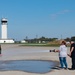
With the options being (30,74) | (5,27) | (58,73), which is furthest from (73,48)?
(5,27)

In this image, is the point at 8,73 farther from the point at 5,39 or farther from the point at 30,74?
the point at 5,39

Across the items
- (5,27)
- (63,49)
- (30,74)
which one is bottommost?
(30,74)

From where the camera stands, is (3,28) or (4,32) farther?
(3,28)

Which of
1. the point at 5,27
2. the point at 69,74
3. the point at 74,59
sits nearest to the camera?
the point at 69,74

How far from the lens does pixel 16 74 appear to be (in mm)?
13383

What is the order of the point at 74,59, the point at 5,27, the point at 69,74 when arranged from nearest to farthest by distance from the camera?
the point at 69,74 → the point at 74,59 → the point at 5,27

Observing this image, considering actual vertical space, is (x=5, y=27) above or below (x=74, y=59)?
above

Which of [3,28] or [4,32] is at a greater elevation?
[3,28]

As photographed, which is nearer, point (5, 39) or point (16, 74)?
point (16, 74)

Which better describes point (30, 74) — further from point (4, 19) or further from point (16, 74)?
point (4, 19)

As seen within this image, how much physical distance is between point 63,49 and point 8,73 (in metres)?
3.41

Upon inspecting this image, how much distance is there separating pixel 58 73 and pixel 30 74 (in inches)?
53.5

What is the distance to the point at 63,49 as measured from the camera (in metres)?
15.4

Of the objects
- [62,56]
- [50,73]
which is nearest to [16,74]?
[50,73]
